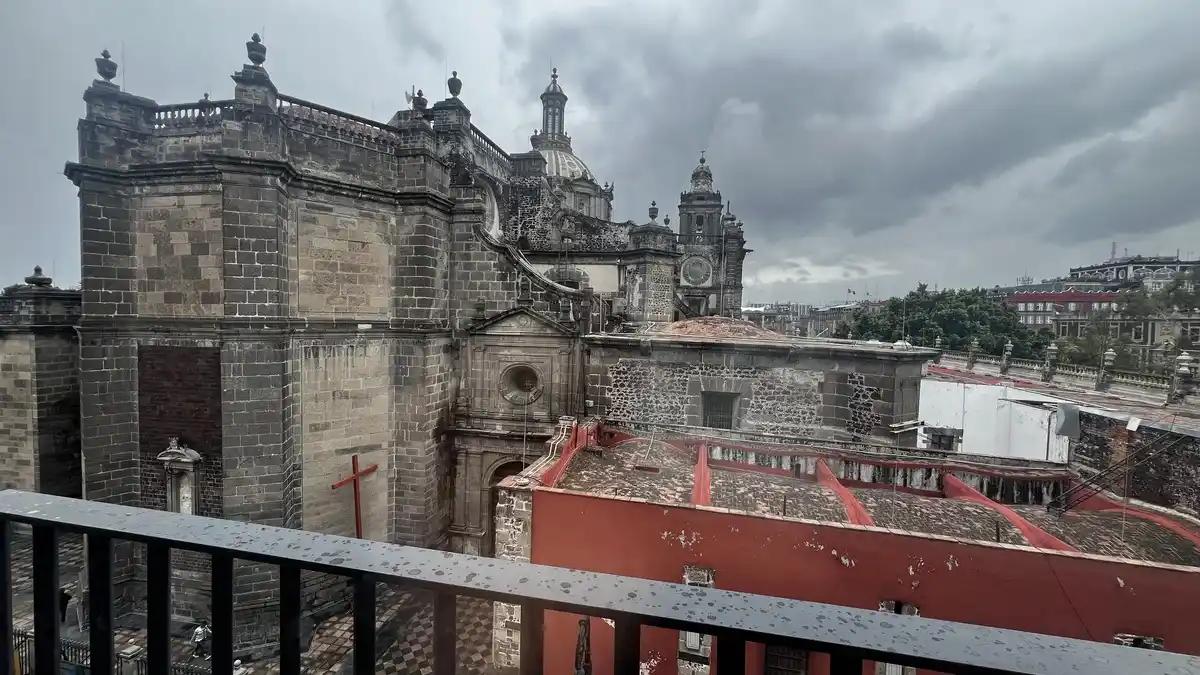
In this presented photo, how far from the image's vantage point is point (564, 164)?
3041 centimetres

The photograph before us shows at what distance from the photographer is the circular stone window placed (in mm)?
13166

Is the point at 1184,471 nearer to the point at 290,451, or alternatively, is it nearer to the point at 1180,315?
the point at 290,451

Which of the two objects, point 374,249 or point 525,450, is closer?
point 374,249

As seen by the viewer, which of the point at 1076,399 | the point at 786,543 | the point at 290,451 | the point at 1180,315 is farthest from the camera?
the point at 1180,315

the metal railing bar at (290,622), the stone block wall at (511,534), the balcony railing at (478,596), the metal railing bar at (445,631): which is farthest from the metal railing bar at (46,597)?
the stone block wall at (511,534)

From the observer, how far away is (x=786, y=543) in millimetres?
6852

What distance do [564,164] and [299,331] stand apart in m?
22.7

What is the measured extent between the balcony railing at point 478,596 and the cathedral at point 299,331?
383 inches

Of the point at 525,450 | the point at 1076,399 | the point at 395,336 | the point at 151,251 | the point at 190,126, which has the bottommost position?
the point at 525,450

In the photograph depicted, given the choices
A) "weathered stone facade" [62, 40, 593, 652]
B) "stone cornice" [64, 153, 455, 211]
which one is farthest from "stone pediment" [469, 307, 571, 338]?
"stone cornice" [64, 153, 455, 211]

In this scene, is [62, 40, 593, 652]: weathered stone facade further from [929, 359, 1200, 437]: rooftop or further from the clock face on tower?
→ the clock face on tower

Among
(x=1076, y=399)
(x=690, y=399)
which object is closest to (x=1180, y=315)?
(x=1076, y=399)

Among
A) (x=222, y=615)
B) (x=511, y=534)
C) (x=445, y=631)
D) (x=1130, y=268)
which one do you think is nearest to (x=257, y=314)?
(x=511, y=534)

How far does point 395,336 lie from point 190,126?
19.1 ft
